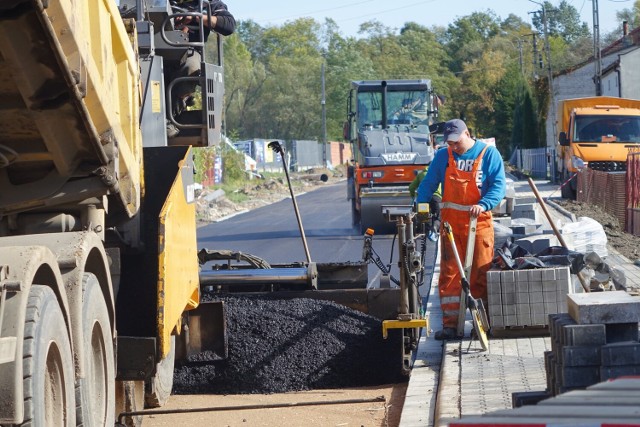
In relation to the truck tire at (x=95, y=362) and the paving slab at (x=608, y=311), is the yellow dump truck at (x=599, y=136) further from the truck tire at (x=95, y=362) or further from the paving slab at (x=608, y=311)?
the truck tire at (x=95, y=362)

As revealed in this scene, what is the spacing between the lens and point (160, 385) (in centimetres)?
762

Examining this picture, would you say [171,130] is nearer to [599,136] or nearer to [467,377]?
[467,377]

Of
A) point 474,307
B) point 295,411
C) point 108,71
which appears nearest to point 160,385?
point 295,411

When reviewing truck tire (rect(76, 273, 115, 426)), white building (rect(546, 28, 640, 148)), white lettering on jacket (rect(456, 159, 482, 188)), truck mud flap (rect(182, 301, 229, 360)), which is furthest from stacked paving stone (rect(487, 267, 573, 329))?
white building (rect(546, 28, 640, 148))

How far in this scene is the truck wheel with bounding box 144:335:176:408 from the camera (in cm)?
746

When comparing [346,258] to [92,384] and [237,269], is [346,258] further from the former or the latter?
[92,384]

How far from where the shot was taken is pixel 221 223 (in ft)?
101

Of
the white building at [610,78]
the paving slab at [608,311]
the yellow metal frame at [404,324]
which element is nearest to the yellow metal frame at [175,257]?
the yellow metal frame at [404,324]

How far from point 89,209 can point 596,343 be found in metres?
2.72

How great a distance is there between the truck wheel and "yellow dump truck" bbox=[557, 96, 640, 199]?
24.4 m

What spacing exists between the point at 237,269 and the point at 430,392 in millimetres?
3256

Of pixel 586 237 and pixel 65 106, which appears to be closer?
pixel 65 106

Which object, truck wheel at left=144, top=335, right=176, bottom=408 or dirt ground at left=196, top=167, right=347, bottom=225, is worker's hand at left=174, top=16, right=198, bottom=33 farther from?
dirt ground at left=196, top=167, right=347, bottom=225

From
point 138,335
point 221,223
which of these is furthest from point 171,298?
point 221,223
